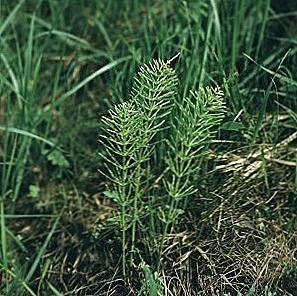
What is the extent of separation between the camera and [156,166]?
2068 mm

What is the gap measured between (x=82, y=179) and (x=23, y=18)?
621 millimetres

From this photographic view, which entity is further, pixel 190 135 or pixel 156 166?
pixel 156 166

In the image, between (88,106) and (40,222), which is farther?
(88,106)

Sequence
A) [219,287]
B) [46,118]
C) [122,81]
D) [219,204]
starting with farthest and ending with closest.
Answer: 1. [46,118]
2. [122,81]
3. [219,204]
4. [219,287]

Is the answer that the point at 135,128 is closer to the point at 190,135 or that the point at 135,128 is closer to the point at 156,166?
the point at 190,135

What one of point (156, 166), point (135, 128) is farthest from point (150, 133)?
point (156, 166)

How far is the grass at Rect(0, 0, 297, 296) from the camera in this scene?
5.92 ft

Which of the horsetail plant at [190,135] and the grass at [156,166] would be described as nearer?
the horsetail plant at [190,135]

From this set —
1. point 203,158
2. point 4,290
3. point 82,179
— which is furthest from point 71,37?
point 4,290

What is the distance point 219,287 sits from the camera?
176 cm

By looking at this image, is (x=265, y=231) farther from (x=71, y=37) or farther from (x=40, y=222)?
(x=71, y=37)

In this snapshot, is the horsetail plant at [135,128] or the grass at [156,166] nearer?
the horsetail plant at [135,128]

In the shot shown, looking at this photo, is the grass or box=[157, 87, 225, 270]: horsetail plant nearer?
box=[157, 87, 225, 270]: horsetail plant

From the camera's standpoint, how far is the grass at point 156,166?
180cm
